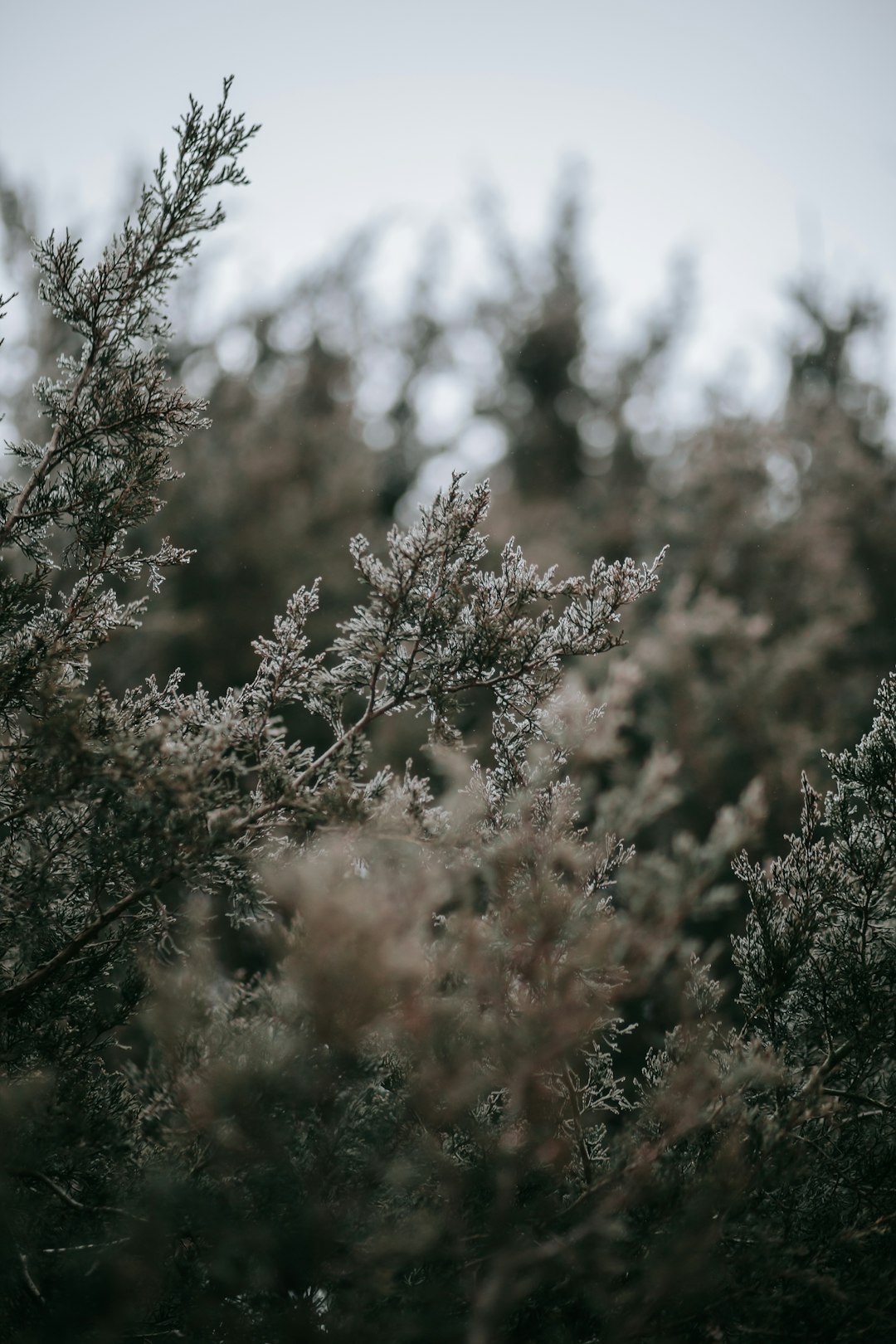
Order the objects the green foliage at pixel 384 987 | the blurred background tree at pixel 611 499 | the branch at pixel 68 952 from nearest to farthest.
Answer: the green foliage at pixel 384 987 → the branch at pixel 68 952 → the blurred background tree at pixel 611 499

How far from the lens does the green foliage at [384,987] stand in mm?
2418

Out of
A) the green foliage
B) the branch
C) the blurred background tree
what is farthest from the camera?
the blurred background tree

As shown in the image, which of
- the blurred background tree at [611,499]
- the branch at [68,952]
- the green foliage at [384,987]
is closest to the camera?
the green foliage at [384,987]

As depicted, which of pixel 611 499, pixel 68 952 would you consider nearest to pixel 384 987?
pixel 68 952

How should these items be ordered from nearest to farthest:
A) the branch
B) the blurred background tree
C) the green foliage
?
the green foliage, the branch, the blurred background tree

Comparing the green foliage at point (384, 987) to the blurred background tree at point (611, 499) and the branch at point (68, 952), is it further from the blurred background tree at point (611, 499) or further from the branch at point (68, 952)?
the blurred background tree at point (611, 499)

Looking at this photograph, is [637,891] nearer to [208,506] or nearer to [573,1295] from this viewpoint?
[573,1295]

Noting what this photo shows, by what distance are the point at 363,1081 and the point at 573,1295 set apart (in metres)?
1.07

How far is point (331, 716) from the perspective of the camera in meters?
3.06

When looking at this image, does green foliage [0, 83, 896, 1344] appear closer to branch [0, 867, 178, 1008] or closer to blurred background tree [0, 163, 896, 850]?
branch [0, 867, 178, 1008]

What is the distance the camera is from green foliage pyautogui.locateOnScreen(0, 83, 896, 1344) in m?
2.42

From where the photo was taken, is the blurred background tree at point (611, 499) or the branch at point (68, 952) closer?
the branch at point (68, 952)

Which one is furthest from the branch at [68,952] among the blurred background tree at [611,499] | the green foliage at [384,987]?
the blurred background tree at [611,499]

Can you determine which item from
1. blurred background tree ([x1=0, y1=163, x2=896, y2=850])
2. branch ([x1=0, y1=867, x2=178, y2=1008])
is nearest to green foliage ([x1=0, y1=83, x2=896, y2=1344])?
branch ([x1=0, y1=867, x2=178, y2=1008])
